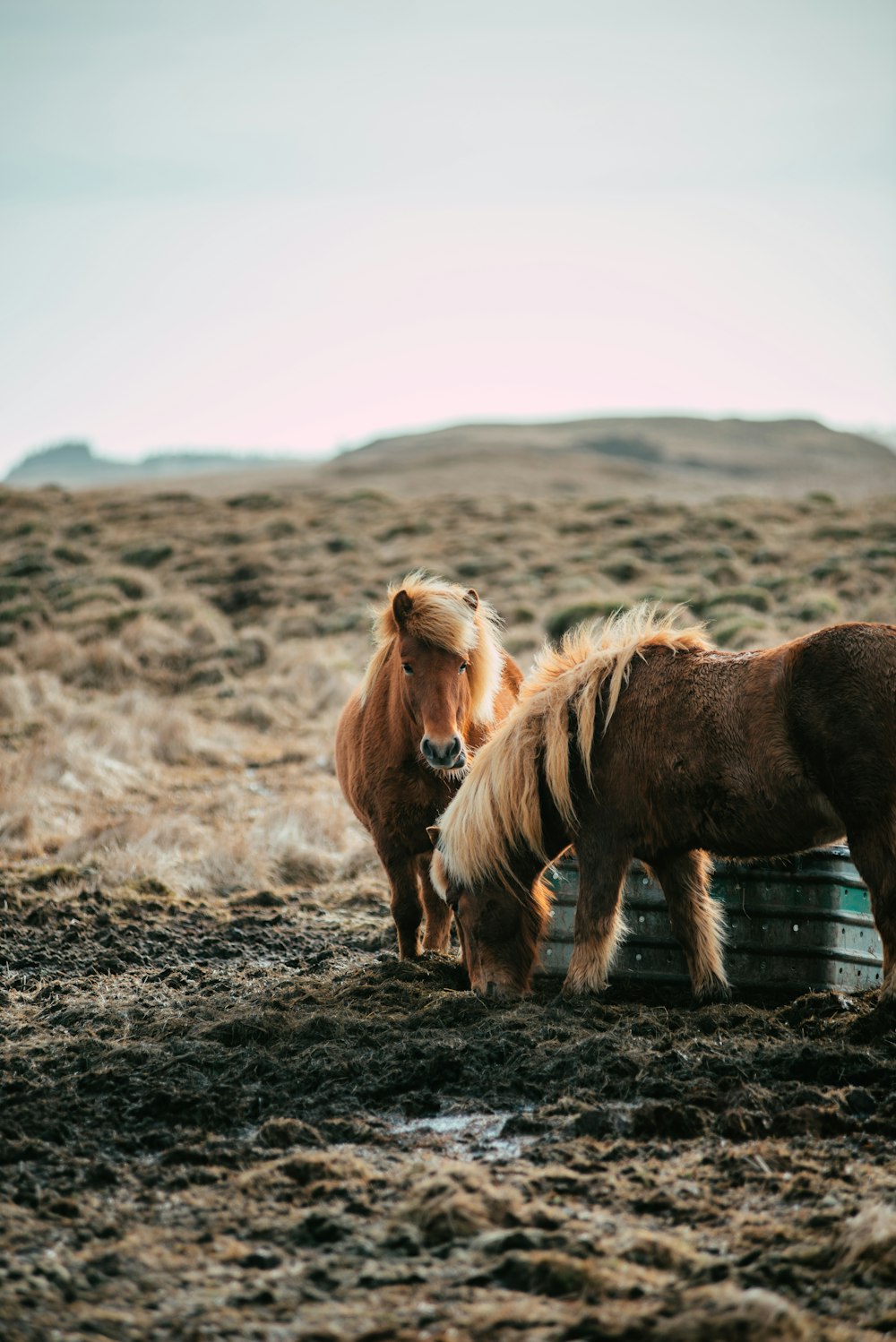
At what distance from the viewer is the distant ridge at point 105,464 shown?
490 feet

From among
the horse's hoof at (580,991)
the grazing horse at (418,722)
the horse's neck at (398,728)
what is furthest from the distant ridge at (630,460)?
the horse's hoof at (580,991)

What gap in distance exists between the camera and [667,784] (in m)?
5.59

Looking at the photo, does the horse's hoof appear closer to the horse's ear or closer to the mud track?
the mud track

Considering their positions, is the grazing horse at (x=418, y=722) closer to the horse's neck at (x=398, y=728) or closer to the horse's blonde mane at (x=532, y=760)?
the horse's neck at (x=398, y=728)

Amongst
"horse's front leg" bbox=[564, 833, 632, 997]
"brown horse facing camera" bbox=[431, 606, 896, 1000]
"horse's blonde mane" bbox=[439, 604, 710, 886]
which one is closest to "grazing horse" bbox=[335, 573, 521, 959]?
"horse's blonde mane" bbox=[439, 604, 710, 886]

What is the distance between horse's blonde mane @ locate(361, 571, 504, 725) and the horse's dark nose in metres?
0.55

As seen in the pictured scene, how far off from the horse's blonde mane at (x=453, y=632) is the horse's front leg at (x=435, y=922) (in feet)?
3.70

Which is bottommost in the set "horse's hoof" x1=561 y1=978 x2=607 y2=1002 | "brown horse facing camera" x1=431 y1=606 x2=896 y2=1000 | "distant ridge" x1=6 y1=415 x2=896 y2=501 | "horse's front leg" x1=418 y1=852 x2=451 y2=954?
"horse's front leg" x1=418 y1=852 x2=451 y2=954

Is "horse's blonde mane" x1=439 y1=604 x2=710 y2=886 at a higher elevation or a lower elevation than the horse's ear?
lower

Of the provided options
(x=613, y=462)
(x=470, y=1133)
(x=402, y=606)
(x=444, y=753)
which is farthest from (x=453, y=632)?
(x=613, y=462)

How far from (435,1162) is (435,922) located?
11.0 ft

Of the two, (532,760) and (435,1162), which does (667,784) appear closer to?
(532,760)

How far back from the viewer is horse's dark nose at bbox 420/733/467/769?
609cm

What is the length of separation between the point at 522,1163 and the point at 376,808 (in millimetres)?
3017
